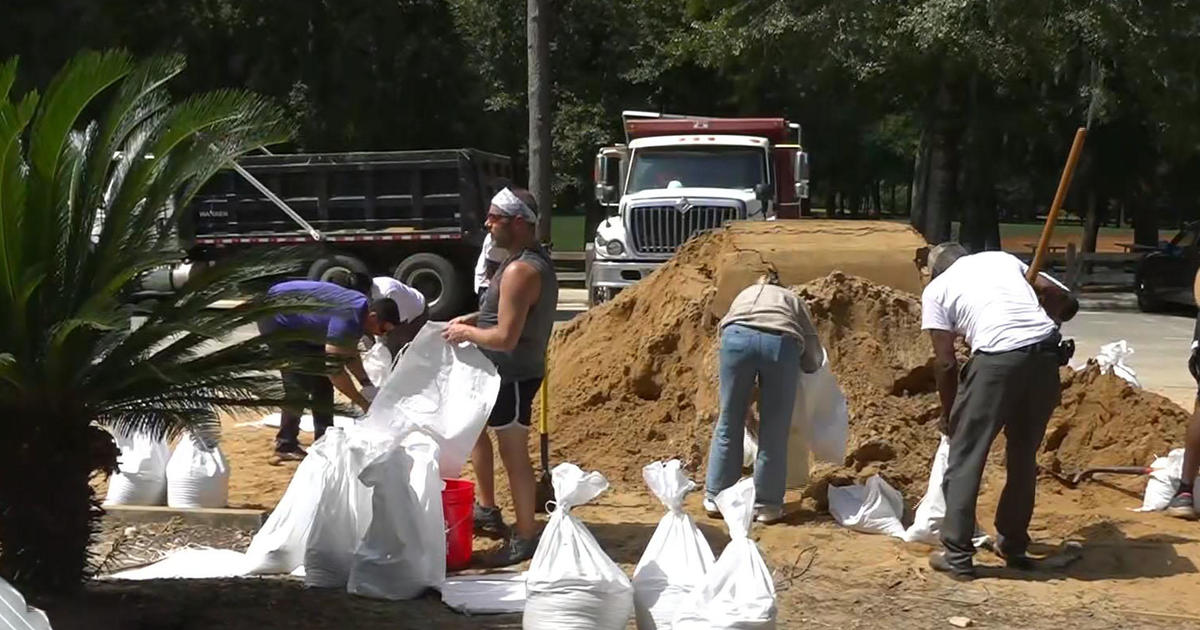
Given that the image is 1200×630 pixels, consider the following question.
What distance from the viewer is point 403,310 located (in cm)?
865

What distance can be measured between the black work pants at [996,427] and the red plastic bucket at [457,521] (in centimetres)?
211

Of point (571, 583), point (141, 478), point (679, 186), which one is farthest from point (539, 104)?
point (571, 583)

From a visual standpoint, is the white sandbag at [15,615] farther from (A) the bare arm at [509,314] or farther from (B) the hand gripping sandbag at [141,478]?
(B) the hand gripping sandbag at [141,478]

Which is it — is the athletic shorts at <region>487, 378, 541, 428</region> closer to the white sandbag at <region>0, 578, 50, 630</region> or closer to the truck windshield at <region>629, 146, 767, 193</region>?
the white sandbag at <region>0, 578, 50, 630</region>

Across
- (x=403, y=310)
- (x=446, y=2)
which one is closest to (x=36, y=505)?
(x=403, y=310)

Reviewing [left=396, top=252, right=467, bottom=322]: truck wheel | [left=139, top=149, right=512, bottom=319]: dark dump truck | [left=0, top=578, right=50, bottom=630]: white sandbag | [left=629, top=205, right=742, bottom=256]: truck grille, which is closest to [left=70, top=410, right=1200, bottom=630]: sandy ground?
[left=0, top=578, right=50, bottom=630]: white sandbag

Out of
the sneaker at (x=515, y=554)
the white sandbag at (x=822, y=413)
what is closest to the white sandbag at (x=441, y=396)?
the sneaker at (x=515, y=554)

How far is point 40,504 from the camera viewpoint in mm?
5246

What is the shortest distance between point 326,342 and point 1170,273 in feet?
60.8

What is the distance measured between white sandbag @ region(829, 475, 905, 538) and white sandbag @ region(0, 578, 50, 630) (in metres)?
4.59

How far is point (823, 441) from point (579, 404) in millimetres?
2030

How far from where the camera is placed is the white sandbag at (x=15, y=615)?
10.0ft

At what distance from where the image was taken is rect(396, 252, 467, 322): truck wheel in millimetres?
18844

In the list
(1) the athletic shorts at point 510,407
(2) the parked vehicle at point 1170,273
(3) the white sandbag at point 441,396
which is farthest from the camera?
(2) the parked vehicle at point 1170,273
